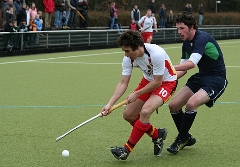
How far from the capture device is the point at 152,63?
698 centimetres

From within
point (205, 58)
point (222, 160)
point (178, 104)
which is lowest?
point (222, 160)

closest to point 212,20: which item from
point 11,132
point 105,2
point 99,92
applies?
point 105,2

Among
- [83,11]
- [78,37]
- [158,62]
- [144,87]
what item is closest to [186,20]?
[158,62]

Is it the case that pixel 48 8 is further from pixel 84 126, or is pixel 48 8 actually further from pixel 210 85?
pixel 210 85

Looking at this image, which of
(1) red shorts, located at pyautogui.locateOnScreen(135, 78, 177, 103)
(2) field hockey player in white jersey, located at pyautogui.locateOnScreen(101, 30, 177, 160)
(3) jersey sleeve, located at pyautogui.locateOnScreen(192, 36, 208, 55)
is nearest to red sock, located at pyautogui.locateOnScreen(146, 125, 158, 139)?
(2) field hockey player in white jersey, located at pyautogui.locateOnScreen(101, 30, 177, 160)

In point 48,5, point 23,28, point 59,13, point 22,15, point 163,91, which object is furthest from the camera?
point 59,13

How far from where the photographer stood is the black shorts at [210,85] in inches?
294

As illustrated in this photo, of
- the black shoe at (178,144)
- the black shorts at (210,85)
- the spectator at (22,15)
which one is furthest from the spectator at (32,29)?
the black shoe at (178,144)

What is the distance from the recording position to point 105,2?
52.4 metres

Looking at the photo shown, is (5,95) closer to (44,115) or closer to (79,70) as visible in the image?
(44,115)

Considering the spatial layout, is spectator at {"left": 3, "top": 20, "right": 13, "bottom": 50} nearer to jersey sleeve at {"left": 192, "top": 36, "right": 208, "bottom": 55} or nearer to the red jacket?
the red jacket

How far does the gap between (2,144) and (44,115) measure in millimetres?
2372

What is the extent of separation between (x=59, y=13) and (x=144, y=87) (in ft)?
71.2

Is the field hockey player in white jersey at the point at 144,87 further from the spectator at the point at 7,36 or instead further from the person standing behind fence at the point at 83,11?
the person standing behind fence at the point at 83,11
